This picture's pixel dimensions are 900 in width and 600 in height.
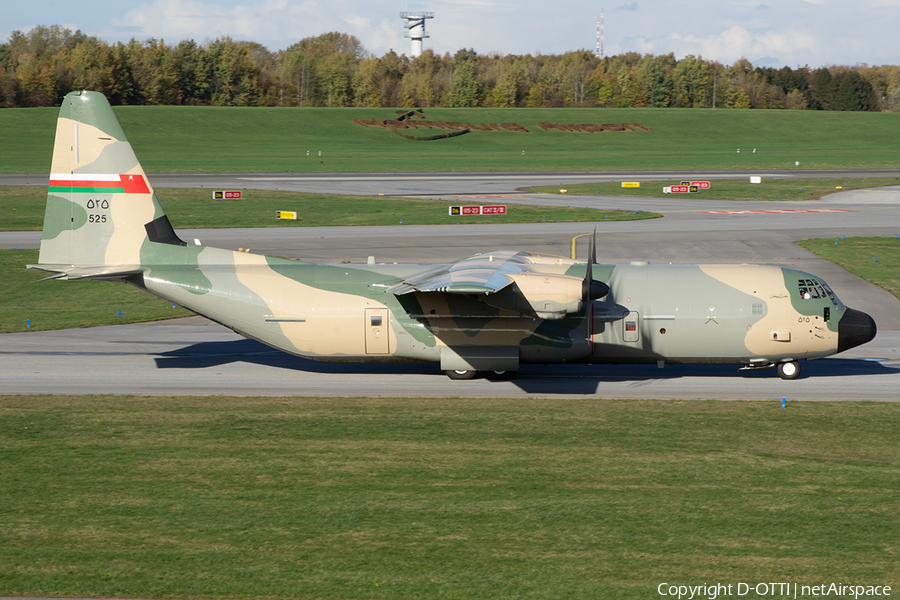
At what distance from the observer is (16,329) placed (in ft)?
102

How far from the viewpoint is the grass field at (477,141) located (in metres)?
110

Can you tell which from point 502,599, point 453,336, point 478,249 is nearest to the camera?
point 502,599

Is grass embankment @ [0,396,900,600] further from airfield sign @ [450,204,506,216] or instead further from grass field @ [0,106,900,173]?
grass field @ [0,106,900,173]

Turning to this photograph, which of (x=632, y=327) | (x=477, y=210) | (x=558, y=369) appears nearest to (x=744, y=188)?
(x=477, y=210)

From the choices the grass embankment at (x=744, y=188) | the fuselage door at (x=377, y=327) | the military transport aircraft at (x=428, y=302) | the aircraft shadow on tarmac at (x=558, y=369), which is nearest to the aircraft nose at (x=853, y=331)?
the military transport aircraft at (x=428, y=302)

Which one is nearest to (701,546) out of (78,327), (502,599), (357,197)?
(502,599)

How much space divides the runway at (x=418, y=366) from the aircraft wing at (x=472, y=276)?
3.64 m

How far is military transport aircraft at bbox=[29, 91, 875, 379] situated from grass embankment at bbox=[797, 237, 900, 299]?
15721 millimetres

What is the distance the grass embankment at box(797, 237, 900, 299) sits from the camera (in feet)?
129

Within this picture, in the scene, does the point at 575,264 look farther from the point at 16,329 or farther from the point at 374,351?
the point at 16,329

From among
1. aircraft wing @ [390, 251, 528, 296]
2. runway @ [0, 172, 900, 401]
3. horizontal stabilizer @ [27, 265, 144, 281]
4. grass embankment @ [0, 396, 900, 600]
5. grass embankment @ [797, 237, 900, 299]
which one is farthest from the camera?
grass embankment @ [797, 237, 900, 299]

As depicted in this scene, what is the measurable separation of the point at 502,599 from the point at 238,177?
278ft

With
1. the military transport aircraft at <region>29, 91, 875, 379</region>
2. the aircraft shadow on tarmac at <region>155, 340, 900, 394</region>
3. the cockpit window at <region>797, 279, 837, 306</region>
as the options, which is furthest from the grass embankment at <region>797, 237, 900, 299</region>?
the military transport aircraft at <region>29, 91, 875, 379</region>

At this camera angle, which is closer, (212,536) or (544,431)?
(212,536)
